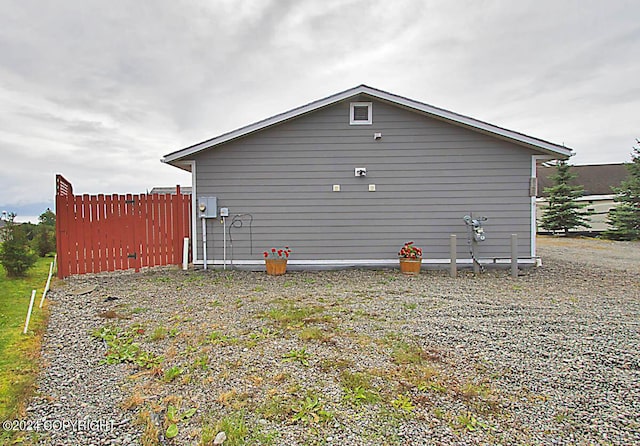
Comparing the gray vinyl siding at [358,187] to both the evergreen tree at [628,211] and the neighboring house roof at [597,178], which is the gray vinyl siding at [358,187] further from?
the neighboring house roof at [597,178]

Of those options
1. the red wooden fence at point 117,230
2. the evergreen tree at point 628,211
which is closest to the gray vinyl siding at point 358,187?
the red wooden fence at point 117,230

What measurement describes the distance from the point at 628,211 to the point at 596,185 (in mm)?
8658

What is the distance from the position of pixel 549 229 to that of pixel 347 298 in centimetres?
1776

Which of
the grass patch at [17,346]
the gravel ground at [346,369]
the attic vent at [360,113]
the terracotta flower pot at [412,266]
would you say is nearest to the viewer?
the gravel ground at [346,369]

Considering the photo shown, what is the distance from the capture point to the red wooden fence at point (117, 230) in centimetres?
689

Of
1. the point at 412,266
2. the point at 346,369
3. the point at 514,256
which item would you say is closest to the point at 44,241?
the point at 412,266

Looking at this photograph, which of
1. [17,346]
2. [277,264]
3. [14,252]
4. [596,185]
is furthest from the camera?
[596,185]

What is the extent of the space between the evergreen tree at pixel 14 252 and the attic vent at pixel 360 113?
6.33 metres

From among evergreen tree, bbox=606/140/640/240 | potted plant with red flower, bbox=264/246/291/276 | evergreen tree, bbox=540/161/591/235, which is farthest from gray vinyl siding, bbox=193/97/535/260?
evergreen tree, bbox=540/161/591/235

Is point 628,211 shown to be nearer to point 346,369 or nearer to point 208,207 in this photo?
point 208,207

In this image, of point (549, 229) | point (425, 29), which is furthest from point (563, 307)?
point (549, 229)

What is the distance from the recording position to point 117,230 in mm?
7230

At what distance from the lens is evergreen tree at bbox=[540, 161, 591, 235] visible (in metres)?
18.2

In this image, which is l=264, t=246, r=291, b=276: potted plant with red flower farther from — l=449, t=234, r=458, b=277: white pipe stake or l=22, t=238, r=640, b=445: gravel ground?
l=449, t=234, r=458, b=277: white pipe stake
